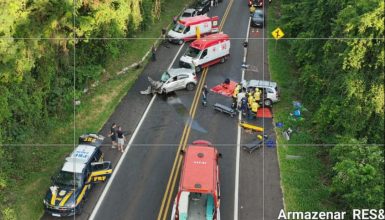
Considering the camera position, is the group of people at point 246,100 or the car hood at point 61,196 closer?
the car hood at point 61,196

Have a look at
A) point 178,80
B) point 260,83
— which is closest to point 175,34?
point 178,80

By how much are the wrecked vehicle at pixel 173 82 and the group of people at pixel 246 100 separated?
3765mm

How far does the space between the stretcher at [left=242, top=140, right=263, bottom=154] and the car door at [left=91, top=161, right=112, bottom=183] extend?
8.06 metres

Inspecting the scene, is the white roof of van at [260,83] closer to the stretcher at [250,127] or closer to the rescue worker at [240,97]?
the rescue worker at [240,97]

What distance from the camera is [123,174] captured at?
995 inches

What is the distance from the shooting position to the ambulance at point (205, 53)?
1446 inches

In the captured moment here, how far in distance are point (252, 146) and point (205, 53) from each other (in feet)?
40.0

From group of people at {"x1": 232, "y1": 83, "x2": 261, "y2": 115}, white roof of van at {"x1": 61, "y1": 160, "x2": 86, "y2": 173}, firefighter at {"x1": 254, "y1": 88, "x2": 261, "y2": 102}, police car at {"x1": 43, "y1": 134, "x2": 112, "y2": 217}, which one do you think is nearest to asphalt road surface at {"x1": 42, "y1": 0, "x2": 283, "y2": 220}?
police car at {"x1": 43, "y1": 134, "x2": 112, "y2": 217}

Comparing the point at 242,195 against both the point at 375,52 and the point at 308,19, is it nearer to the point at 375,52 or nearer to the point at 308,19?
the point at 375,52

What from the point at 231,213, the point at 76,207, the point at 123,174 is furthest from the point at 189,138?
the point at 76,207

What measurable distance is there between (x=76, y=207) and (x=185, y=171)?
18.3 ft

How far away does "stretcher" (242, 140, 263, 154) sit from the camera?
89.0 feet

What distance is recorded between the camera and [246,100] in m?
30.8

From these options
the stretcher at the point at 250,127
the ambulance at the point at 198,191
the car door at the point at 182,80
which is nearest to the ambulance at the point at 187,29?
the car door at the point at 182,80
